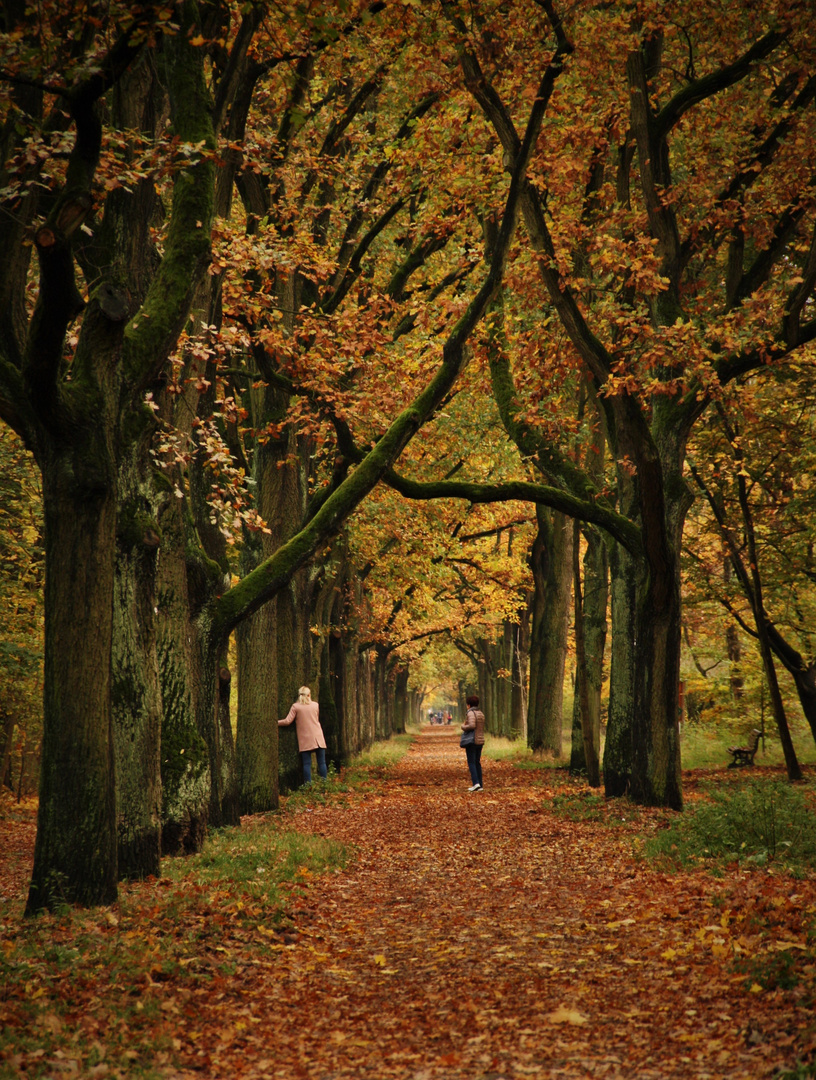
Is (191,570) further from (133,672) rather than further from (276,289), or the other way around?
(276,289)

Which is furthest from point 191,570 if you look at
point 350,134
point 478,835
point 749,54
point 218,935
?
point 749,54

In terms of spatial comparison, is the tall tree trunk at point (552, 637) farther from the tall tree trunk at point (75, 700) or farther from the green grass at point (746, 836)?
the tall tree trunk at point (75, 700)

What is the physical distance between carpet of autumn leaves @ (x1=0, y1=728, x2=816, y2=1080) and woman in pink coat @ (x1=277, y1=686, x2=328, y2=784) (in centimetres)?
789

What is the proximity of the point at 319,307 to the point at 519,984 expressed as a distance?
10358mm

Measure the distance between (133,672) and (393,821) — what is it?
763 centimetres

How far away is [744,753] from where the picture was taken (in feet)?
75.4

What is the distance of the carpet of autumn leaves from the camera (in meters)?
4.55

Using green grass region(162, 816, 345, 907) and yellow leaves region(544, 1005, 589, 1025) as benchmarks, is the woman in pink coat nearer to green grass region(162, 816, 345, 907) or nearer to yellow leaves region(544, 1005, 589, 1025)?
green grass region(162, 816, 345, 907)

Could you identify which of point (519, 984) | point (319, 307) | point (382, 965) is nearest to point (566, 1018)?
point (519, 984)

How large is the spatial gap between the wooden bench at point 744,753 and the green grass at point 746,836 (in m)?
12.6

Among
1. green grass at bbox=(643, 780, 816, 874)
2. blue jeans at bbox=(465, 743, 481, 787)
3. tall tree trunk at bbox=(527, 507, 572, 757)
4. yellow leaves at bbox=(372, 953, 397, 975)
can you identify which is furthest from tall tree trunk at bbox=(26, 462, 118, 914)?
tall tree trunk at bbox=(527, 507, 572, 757)

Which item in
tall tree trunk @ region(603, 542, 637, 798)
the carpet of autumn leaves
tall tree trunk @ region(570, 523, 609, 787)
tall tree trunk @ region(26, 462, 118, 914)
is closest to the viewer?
the carpet of autumn leaves

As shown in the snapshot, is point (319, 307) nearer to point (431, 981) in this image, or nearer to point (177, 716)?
point (177, 716)

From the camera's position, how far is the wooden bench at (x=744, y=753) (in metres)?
22.9
